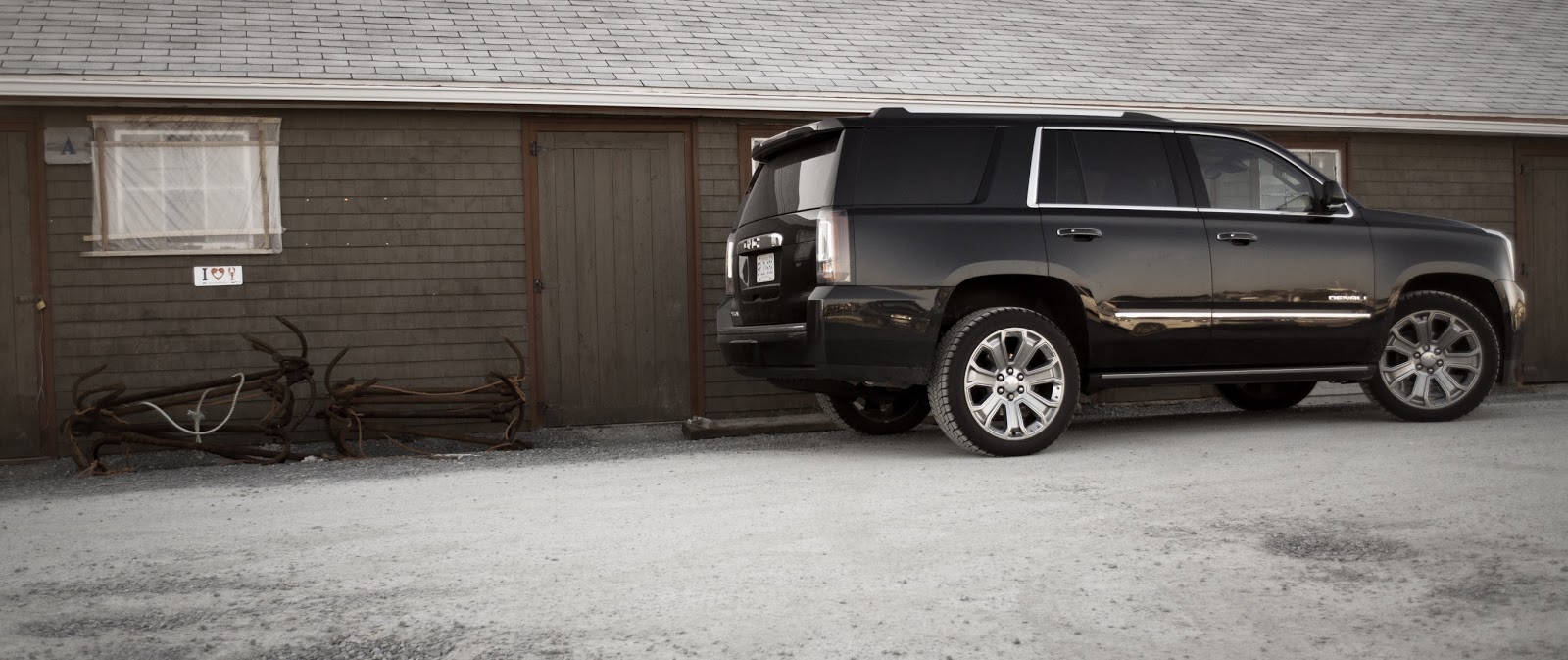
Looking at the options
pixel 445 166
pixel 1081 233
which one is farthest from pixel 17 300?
pixel 1081 233

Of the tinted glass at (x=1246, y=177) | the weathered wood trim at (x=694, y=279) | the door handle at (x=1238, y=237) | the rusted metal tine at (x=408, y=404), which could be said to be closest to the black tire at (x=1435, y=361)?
the tinted glass at (x=1246, y=177)

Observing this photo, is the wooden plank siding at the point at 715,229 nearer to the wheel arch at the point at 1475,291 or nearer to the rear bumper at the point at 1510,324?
the wheel arch at the point at 1475,291

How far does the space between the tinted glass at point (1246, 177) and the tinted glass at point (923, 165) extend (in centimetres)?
145

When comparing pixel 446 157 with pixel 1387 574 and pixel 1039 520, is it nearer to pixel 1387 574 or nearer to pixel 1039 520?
pixel 1039 520

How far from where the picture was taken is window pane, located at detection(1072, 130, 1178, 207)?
755cm

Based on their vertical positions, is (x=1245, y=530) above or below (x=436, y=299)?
below

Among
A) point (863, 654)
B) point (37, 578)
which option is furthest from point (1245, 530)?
point (37, 578)

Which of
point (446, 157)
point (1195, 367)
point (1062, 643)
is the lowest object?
point (1062, 643)

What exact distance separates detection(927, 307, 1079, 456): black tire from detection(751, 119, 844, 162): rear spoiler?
1282 mm

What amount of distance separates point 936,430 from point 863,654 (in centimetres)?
553

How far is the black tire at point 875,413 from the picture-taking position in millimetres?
8617

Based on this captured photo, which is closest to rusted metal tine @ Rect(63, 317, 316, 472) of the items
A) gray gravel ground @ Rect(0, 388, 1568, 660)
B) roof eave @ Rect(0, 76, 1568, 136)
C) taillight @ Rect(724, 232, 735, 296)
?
gray gravel ground @ Rect(0, 388, 1568, 660)

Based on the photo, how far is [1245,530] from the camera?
15.9 feet

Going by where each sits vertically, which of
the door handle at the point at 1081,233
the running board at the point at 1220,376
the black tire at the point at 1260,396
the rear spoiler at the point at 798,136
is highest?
the rear spoiler at the point at 798,136
